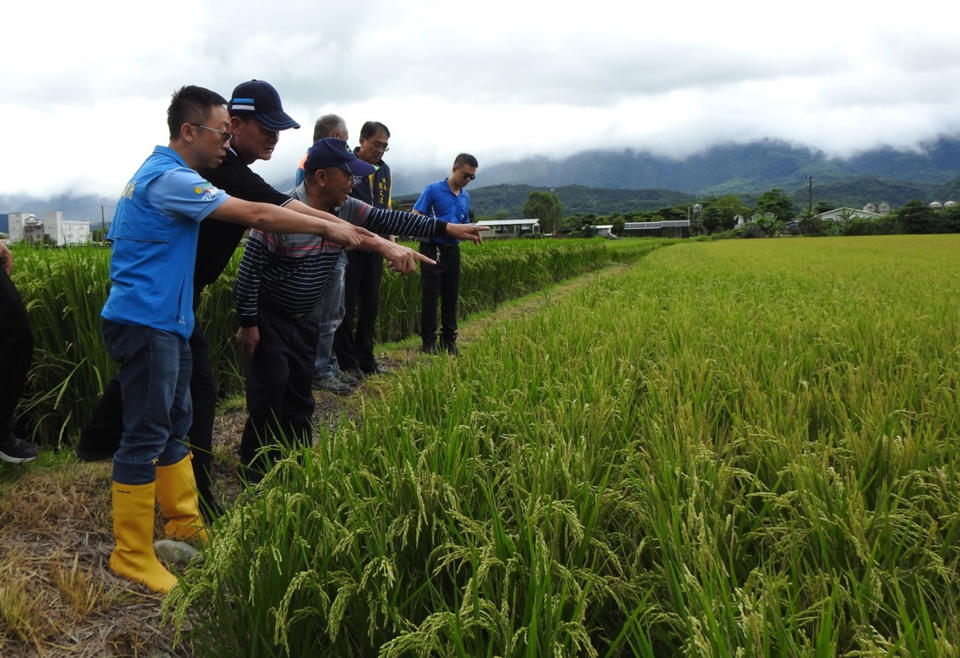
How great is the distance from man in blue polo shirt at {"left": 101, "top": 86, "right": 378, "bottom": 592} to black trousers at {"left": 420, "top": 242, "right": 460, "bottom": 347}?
351 cm

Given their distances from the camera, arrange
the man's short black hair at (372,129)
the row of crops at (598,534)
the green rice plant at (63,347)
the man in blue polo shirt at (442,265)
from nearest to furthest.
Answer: the row of crops at (598,534), the green rice plant at (63,347), the man's short black hair at (372,129), the man in blue polo shirt at (442,265)

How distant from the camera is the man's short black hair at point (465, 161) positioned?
5.40 meters

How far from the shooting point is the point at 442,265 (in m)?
5.66

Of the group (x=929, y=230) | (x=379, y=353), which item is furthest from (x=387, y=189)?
(x=929, y=230)

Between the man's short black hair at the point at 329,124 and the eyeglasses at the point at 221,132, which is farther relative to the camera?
the man's short black hair at the point at 329,124

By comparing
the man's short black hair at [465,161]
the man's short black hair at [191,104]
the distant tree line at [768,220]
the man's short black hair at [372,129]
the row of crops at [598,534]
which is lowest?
the row of crops at [598,534]

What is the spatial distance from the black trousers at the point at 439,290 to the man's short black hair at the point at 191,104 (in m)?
3.55

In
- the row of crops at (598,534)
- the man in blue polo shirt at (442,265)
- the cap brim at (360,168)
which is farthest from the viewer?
the man in blue polo shirt at (442,265)

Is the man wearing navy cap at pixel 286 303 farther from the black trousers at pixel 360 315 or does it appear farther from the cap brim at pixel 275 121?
the black trousers at pixel 360 315

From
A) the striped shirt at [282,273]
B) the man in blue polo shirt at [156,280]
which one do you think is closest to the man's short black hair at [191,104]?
the man in blue polo shirt at [156,280]

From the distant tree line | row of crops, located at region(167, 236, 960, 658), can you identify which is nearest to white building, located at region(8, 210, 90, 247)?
row of crops, located at region(167, 236, 960, 658)

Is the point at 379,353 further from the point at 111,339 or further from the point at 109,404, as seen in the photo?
the point at 111,339

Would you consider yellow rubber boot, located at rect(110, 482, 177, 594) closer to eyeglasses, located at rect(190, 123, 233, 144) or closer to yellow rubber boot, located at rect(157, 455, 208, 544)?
yellow rubber boot, located at rect(157, 455, 208, 544)

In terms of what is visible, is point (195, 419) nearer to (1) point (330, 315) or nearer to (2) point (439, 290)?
(1) point (330, 315)
